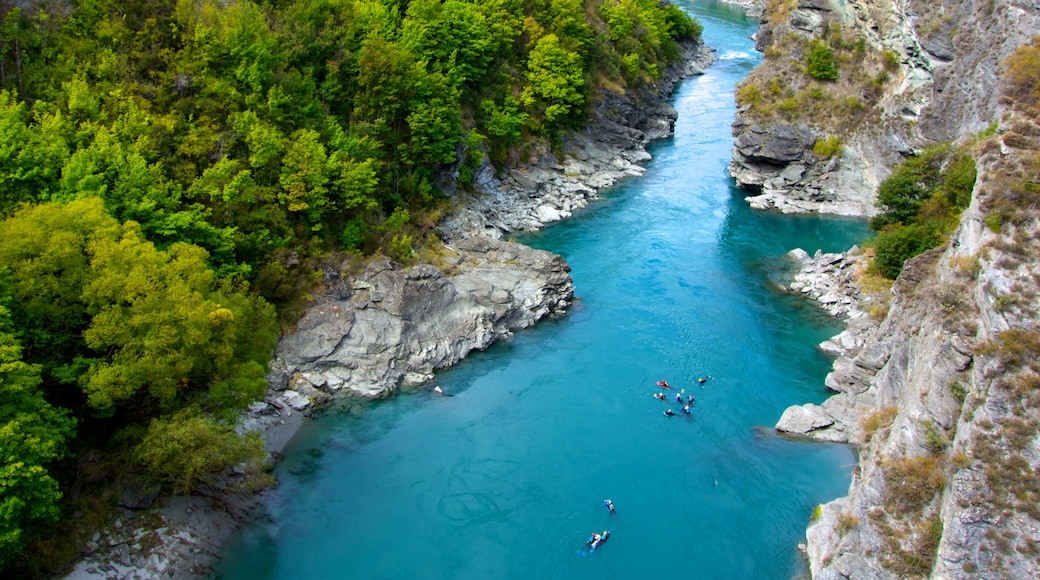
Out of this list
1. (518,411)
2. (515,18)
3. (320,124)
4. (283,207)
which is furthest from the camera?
(515,18)

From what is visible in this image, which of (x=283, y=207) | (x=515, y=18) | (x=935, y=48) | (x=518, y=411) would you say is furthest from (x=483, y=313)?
(x=935, y=48)

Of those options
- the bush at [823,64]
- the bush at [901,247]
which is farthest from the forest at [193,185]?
the bush at [901,247]

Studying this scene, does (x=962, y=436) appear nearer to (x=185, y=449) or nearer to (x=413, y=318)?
(x=413, y=318)

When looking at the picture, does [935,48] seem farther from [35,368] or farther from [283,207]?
[35,368]

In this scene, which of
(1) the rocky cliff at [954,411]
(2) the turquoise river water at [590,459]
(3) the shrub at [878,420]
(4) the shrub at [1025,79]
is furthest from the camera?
(4) the shrub at [1025,79]

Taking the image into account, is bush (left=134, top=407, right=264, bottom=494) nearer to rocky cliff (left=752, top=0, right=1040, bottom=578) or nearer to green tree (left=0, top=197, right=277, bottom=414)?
green tree (left=0, top=197, right=277, bottom=414)

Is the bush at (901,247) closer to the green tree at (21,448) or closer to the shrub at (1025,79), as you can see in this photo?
the shrub at (1025,79)
